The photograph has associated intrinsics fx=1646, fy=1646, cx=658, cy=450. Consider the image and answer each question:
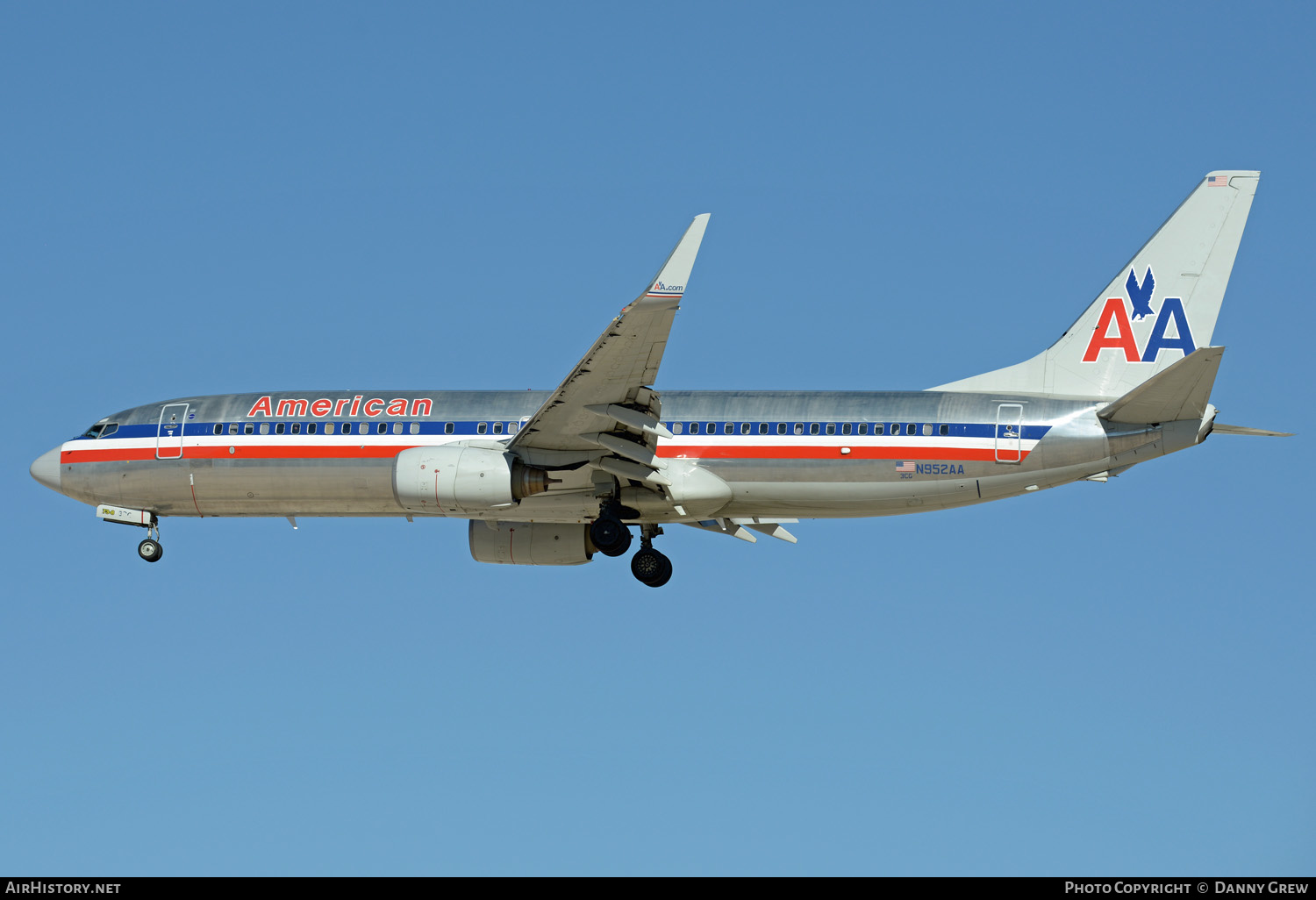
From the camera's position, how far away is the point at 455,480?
35.2 meters

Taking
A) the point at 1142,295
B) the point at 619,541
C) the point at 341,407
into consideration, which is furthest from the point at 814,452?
the point at 341,407

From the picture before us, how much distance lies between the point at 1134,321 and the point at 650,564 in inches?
493

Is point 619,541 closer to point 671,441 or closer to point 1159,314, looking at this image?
point 671,441

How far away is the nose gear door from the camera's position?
39.6m

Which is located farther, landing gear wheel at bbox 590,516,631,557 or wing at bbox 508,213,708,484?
landing gear wheel at bbox 590,516,631,557

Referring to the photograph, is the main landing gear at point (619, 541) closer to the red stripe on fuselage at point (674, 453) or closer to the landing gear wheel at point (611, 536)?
the landing gear wheel at point (611, 536)

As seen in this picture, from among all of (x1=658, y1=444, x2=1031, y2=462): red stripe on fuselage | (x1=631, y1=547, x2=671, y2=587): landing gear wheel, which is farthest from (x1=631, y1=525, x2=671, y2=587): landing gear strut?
(x1=658, y1=444, x2=1031, y2=462): red stripe on fuselage

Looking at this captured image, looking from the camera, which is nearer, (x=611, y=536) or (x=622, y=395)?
(x=622, y=395)

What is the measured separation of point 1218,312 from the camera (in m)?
37.1

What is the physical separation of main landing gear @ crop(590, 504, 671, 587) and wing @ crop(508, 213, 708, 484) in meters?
1.30

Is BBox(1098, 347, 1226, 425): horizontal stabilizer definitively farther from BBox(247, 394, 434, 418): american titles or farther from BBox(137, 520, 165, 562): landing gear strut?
BBox(137, 520, 165, 562): landing gear strut
